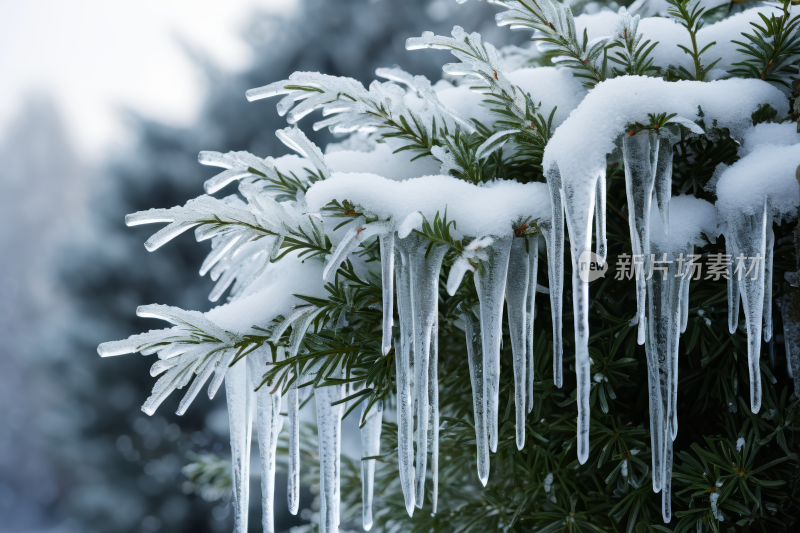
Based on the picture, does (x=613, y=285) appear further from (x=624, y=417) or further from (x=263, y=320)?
(x=263, y=320)

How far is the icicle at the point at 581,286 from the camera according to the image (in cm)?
59

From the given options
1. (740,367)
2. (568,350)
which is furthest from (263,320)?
(740,367)

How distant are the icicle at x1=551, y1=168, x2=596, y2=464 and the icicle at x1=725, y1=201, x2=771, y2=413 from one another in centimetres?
21

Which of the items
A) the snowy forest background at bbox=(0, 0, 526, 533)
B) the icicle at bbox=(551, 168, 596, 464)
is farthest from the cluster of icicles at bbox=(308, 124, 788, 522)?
the snowy forest background at bbox=(0, 0, 526, 533)

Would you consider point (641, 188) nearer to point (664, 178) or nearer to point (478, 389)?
point (664, 178)

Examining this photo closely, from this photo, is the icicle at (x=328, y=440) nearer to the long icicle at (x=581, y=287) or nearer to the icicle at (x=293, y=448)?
the icicle at (x=293, y=448)

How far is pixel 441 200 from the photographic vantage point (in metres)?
0.66

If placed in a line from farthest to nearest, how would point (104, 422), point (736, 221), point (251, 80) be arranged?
point (251, 80) → point (104, 422) → point (736, 221)

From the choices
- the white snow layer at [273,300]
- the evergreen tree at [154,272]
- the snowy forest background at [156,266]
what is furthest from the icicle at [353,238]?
the evergreen tree at [154,272]

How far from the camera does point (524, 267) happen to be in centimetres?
68

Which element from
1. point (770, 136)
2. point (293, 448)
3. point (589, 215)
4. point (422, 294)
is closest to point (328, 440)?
Answer: point (293, 448)

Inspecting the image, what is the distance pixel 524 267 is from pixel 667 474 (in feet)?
1.07

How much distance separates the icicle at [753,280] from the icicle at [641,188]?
12cm

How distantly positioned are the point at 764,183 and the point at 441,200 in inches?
15.4
